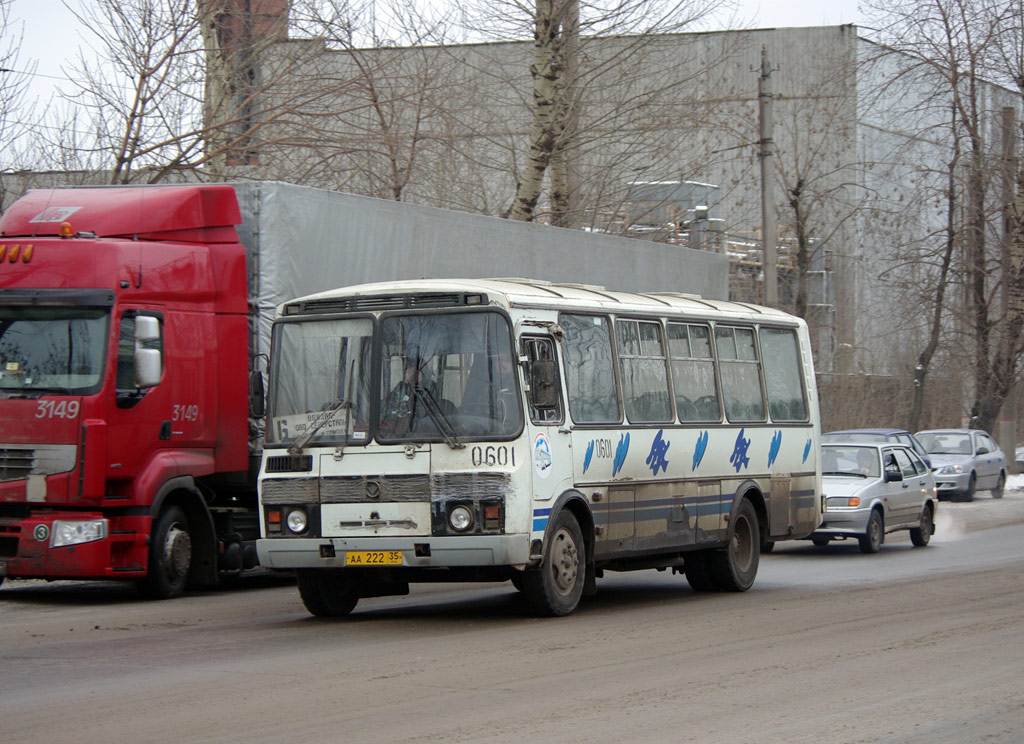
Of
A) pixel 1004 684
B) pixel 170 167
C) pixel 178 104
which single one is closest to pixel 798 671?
pixel 1004 684

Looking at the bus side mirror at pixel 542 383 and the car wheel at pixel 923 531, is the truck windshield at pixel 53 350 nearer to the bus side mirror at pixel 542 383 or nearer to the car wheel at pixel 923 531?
the bus side mirror at pixel 542 383

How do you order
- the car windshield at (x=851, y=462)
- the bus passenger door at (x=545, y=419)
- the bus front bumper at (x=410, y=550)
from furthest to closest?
the car windshield at (x=851, y=462) < the bus passenger door at (x=545, y=419) < the bus front bumper at (x=410, y=550)

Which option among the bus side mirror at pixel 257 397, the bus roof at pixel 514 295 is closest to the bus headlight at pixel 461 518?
the bus roof at pixel 514 295

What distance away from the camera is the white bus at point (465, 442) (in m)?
11.0

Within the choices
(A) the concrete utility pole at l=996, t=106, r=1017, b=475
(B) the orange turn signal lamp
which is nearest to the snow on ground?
(A) the concrete utility pole at l=996, t=106, r=1017, b=475

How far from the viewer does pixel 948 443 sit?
3369 cm

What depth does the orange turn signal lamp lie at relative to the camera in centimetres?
1318

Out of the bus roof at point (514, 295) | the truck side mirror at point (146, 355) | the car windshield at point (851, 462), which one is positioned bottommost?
the car windshield at point (851, 462)

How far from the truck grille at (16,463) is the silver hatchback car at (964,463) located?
78.6 ft

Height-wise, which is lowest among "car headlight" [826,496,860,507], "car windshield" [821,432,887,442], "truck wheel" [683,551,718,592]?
"truck wheel" [683,551,718,592]

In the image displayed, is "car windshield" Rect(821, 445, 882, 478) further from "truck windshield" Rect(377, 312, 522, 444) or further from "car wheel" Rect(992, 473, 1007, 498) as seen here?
"car wheel" Rect(992, 473, 1007, 498)

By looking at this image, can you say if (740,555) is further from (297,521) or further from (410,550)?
(297,521)

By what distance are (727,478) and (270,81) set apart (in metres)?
10.7

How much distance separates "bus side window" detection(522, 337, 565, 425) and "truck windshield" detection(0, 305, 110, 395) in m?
4.22
